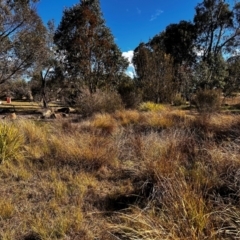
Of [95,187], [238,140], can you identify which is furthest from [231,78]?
[95,187]

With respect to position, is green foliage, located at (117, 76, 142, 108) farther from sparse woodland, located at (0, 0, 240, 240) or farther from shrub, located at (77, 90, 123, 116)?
sparse woodland, located at (0, 0, 240, 240)

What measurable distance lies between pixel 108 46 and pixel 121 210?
50.3ft

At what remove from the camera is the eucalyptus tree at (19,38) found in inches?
601

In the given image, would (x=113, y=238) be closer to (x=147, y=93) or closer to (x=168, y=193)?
(x=168, y=193)

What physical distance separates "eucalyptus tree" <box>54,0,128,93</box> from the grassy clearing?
38.9 feet

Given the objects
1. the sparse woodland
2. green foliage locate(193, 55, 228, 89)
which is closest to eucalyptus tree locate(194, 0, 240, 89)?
green foliage locate(193, 55, 228, 89)

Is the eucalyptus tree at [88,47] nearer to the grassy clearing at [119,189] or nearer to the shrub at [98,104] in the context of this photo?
the shrub at [98,104]

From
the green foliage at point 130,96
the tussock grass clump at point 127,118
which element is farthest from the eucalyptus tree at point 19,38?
the tussock grass clump at point 127,118

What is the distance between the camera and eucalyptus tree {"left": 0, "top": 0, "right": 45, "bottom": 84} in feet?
50.1

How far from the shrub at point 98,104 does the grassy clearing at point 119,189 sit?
17.7ft

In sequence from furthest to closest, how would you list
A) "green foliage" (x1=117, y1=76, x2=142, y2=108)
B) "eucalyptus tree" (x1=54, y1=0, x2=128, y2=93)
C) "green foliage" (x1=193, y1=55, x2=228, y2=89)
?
"green foliage" (x1=193, y1=55, x2=228, y2=89) → "eucalyptus tree" (x1=54, y1=0, x2=128, y2=93) → "green foliage" (x1=117, y1=76, x2=142, y2=108)

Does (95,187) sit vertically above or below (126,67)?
below

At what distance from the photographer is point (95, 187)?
345 cm

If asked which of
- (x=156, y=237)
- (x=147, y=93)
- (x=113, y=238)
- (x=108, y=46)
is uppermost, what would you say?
(x=108, y=46)
